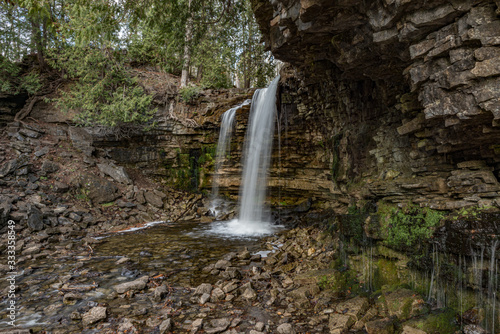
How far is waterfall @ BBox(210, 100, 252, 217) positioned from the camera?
1387 cm

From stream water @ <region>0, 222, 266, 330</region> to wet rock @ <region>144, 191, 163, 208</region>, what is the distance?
3.53m

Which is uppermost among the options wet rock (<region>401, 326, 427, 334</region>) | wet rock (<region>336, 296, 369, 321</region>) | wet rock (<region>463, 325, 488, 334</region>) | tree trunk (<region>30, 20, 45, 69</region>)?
tree trunk (<region>30, 20, 45, 69</region>)

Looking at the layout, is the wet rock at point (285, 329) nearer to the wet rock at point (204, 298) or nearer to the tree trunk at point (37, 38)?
the wet rock at point (204, 298)

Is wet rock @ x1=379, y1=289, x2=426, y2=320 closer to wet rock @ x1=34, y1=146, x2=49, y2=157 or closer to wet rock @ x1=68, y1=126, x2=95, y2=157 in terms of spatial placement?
wet rock @ x1=34, y1=146, x2=49, y2=157

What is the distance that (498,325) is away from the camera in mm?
3555

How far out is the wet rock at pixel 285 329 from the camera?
13.5ft

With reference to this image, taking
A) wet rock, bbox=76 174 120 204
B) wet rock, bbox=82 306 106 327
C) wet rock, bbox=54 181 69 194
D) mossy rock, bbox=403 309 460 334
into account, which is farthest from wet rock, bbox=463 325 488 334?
wet rock, bbox=54 181 69 194

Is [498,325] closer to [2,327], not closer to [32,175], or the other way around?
[2,327]

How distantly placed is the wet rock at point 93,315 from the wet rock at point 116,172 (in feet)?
34.5

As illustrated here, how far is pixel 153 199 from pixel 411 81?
1259cm

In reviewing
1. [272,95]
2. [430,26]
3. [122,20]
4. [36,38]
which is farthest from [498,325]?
[36,38]

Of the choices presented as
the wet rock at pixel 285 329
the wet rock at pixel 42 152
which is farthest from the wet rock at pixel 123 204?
the wet rock at pixel 285 329

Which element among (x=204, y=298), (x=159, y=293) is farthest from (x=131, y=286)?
(x=204, y=298)

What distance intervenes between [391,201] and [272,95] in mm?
7790
